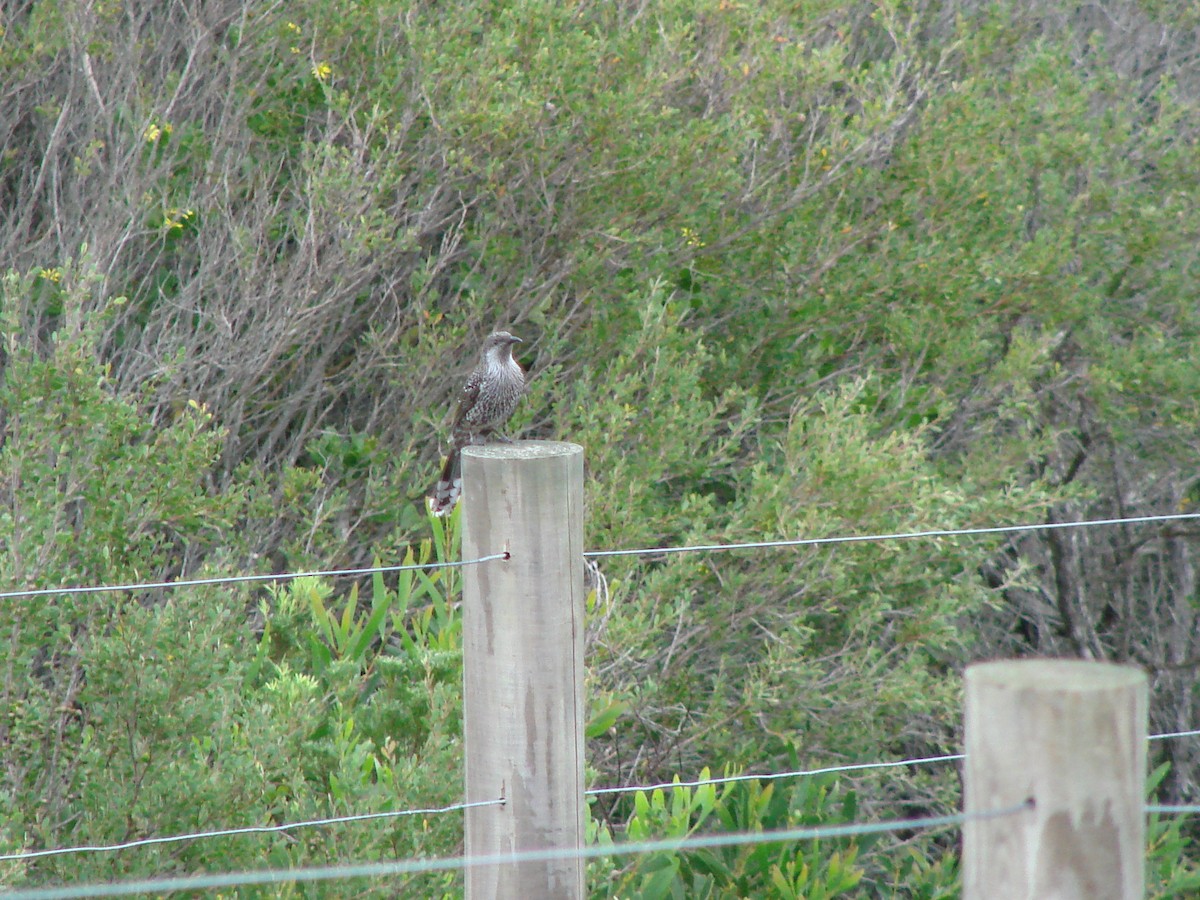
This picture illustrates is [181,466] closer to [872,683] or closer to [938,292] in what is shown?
[872,683]

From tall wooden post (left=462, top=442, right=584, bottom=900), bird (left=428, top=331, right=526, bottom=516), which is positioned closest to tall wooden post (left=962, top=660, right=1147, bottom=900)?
tall wooden post (left=462, top=442, right=584, bottom=900)

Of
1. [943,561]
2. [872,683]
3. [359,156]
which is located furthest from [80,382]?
[943,561]

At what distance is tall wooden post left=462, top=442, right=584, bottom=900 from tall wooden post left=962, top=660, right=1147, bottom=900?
93 centimetres

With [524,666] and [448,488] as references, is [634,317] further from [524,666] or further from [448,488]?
[524,666]

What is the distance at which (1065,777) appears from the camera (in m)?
1.43

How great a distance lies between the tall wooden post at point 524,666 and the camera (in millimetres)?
2258

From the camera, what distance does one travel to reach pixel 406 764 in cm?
376

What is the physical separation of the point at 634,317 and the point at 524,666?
163 inches

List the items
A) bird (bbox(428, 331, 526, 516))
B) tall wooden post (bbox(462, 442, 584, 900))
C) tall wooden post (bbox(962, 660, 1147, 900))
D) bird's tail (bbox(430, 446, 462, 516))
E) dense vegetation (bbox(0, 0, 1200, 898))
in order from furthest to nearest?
dense vegetation (bbox(0, 0, 1200, 898))
bird (bbox(428, 331, 526, 516))
bird's tail (bbox(430, 446, 462, 516))
tall wooden post (bbox(462, 442, 584, 900))
tall wooden post (bbox(962, 660, 1147, 900))

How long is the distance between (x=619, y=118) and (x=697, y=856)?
3072 mm

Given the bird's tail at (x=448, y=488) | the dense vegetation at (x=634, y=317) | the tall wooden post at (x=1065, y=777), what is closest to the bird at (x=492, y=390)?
the bird's tail at (x=448, y=488)

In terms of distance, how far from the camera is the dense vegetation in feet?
17.6

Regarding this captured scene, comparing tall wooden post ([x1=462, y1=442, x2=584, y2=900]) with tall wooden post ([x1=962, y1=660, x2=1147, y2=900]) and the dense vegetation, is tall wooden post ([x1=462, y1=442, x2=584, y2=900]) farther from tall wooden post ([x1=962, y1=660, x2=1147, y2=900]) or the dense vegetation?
the dense vegetation

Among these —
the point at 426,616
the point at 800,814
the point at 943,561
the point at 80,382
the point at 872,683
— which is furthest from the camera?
the point at 943,561
